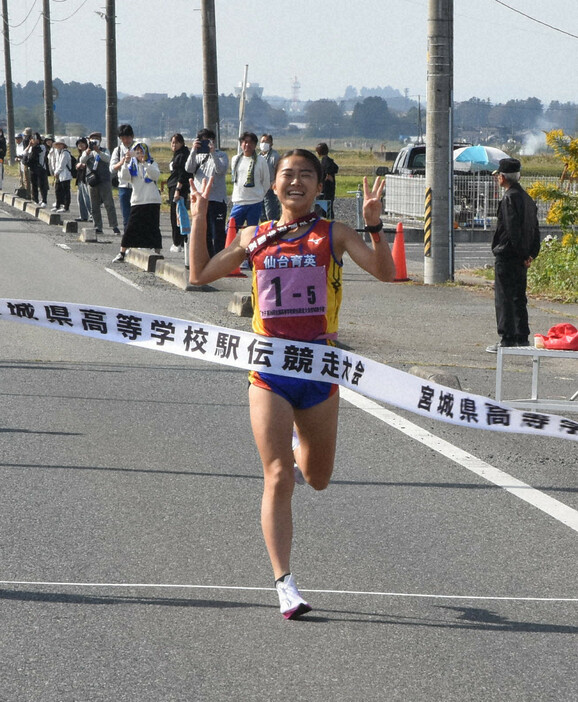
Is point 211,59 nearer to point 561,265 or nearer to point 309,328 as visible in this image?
point 561,265

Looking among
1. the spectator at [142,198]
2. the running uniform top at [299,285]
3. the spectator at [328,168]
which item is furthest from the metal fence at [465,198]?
the running uniform top at [299,285]

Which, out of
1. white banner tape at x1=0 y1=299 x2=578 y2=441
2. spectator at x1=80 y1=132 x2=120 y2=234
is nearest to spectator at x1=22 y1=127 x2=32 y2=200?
spectator at x1=80 y1=132 x2=120 y2=234

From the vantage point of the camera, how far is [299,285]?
4969mm

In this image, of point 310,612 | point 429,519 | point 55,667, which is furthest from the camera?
point 429,519

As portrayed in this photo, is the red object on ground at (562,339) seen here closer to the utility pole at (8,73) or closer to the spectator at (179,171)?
the spectator at (179,171)

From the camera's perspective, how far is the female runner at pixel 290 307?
4.96 metres

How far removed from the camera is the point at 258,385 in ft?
16.5

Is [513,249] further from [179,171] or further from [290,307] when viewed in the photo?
[179,171]

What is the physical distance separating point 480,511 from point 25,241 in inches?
768

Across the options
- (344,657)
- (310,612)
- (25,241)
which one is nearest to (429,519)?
(310,612)

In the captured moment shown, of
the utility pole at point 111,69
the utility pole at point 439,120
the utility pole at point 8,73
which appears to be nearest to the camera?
the utility pole at point 439,120

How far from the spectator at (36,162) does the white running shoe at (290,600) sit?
1223 inches

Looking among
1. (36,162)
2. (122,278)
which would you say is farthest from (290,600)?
A: (36,162)

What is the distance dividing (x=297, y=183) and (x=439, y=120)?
12896 millimetres
